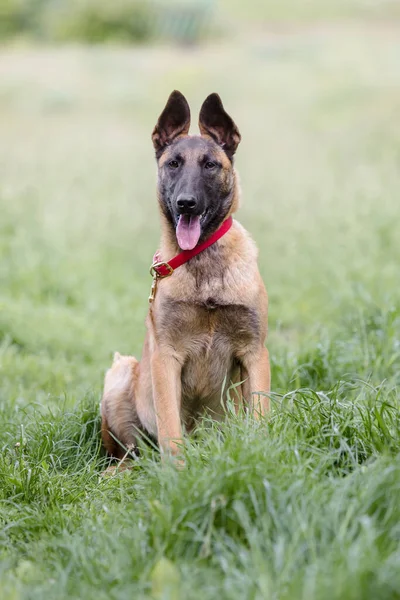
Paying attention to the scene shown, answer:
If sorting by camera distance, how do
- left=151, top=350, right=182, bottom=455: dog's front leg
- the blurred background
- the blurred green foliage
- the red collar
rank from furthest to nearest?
the blurred green foliage → the blurred background → the red collar → left=151, top=350, right=182, bottom=455: dog's front leg

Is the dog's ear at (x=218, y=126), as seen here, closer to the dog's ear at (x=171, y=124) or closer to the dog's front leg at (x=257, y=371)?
the dog's ear at (x=171, y=124)

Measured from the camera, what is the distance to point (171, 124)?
169 inches

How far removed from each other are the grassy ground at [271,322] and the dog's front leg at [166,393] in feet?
0.80

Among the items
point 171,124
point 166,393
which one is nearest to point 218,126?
point 171,124

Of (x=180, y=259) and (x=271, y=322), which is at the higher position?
(x=180, y=259)

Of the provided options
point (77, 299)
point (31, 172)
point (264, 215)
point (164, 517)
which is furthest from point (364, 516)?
point (31, 172)

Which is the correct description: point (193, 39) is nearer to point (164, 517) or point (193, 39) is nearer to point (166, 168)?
point (166, 168)

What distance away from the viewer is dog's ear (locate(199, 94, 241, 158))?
13.6 feet

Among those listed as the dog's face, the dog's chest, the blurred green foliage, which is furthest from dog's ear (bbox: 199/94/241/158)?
→ the blurred green foliage

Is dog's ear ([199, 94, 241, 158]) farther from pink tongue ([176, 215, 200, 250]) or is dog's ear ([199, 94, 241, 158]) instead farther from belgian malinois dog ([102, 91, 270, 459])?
pink tongue ([176, 215, 200, 250])

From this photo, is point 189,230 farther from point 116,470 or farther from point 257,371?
point 116,470

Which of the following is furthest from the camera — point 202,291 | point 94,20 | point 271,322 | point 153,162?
point 94,20

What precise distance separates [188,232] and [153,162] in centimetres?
916

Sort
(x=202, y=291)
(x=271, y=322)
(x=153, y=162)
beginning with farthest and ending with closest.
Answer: (x=153, y=162) → (x=271, y=322) → (x=202, y=291)
